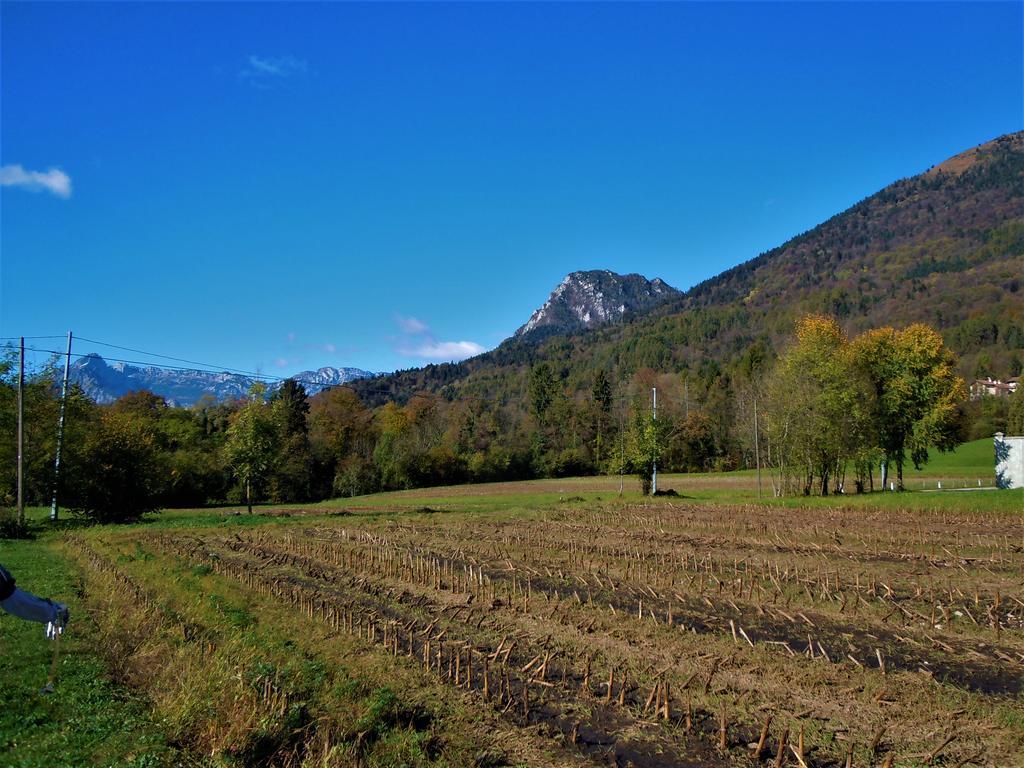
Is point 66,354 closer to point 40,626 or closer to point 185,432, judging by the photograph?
point 185,432

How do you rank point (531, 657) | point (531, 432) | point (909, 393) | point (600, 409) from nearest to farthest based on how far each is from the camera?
point (531, 657) → point (909, 393) → point (531, 432) → point (600, 409)

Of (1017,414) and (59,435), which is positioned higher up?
(1017,414)

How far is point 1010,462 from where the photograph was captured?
154ft

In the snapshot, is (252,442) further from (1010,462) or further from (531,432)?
(531,432)

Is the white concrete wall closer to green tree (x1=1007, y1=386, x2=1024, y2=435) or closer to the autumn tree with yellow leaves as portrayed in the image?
the autumn tree with yellow leaves

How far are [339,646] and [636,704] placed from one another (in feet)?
18.9

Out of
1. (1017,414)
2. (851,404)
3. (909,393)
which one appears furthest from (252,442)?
(1017,414)

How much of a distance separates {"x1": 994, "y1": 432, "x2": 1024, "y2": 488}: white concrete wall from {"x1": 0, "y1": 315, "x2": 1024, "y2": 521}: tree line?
4161 mm

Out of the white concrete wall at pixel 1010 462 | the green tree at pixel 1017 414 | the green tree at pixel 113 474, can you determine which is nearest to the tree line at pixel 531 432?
the green tree at pixel 113 474

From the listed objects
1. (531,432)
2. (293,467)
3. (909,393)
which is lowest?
(293,467)

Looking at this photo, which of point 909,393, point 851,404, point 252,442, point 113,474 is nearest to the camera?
point 113,474

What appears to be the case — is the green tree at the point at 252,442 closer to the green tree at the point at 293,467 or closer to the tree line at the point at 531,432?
the tree line at the point at 531,432

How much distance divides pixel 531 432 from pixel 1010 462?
6620 cm

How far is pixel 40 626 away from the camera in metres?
12.8
